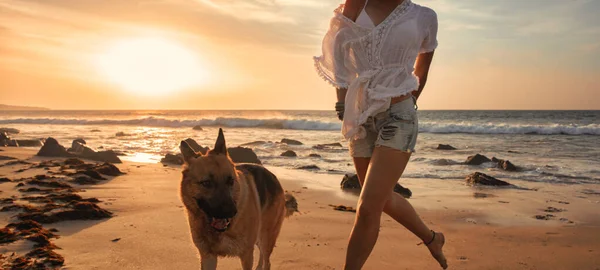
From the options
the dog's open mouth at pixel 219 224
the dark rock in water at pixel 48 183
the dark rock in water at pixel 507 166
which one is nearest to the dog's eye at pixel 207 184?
the dog's open mouth at pixel 219 224

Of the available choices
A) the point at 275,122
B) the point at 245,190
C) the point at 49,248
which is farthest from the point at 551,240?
the point at 275,122

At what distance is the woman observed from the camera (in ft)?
10.7

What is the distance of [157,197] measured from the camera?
25.5 ft

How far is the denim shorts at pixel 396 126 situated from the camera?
3219 mm

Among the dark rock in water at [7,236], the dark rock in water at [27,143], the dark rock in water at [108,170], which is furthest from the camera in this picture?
the dark rock in water at [27,143]

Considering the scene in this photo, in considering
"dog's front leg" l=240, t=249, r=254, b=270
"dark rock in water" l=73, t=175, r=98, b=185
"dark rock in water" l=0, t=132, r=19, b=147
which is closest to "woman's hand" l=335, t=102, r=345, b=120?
"dog's front leg" l=240, t=249, r=254, b=270

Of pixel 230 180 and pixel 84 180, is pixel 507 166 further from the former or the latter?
pixel 230 180

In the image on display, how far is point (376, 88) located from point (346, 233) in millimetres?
3012

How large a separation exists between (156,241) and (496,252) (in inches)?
148

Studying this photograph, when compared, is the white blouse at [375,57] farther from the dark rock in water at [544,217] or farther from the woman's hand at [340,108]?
Answer: the dark rock in water at [544,217]

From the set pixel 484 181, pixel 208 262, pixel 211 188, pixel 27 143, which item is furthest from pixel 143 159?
pixel 211 188

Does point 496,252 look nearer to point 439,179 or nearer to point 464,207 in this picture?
point 464,207

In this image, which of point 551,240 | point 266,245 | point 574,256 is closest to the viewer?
point 266,245

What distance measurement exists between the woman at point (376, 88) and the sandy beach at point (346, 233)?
152cm
